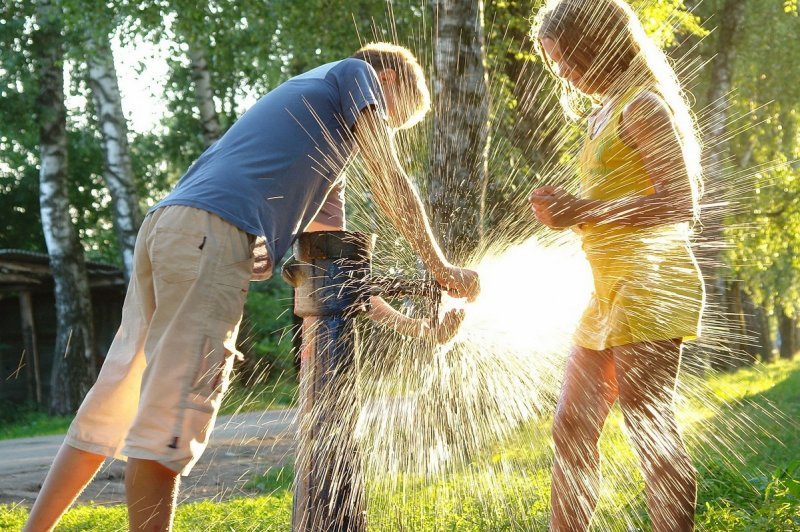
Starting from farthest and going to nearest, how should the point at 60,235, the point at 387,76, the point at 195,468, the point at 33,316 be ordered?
the point at 33,316 < the point at 60,235 < the point at 195,468 < the point at 387,76

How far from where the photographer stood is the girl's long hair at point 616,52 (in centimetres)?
309

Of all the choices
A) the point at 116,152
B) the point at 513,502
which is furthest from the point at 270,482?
the point at 116,152

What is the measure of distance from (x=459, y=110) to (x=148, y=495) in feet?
14.6

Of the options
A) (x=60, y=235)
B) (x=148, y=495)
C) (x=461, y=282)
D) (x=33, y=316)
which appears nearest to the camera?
(x=148, y=495)

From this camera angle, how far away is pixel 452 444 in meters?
6.67

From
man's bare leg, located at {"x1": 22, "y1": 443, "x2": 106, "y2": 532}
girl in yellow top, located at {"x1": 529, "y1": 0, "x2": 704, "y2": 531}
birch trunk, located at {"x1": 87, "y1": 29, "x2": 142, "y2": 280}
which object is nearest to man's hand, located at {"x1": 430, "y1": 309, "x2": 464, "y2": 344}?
girl in yellow top, located at {"x1": 529, "y1": 0, "x2": 704, "y2": 531}

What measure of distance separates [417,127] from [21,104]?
33.2 feet

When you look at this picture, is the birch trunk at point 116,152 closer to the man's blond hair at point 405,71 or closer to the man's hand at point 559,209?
the man's blond hair at point 405,71

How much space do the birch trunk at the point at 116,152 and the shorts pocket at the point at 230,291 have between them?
12139mm

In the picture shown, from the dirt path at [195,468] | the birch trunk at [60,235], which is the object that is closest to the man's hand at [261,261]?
the dirt path at [195,468]

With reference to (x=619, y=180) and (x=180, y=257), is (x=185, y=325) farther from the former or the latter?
(x=619, y=180)

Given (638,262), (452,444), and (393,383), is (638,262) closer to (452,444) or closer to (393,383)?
(393,383)

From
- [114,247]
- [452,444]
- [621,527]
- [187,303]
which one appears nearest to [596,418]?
[621,527]

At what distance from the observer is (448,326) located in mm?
3367
